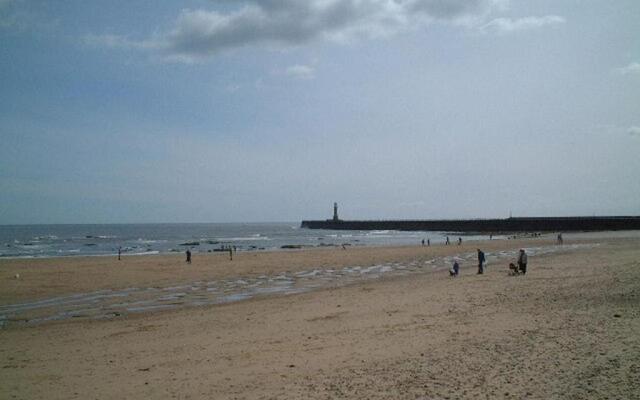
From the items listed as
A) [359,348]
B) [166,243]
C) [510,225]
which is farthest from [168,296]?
[510,225]

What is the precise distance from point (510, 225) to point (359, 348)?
3846 inches

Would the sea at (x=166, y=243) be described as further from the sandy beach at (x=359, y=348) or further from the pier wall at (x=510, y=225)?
the sandy beach at (x=359, y=348)

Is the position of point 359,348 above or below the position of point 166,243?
above

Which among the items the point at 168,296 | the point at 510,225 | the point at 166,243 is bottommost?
the point at 166,243

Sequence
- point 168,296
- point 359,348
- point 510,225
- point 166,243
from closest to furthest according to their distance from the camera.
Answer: point 359,348 < point 168,296 < point 166,243 < point 510,225

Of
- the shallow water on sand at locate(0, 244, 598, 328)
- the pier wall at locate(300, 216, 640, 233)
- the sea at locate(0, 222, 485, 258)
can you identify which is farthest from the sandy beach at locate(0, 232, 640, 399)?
the pier wall at locate(300, 216, 640, 233)

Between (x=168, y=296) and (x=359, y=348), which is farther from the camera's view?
(x=168, y=296)

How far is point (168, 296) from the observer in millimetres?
19797

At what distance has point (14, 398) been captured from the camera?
24.2 feet

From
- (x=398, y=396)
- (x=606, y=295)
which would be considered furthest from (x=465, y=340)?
(x=606, y=295)

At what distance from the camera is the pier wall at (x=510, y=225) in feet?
265

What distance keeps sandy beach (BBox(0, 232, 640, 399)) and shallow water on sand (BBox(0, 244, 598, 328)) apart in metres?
1.21

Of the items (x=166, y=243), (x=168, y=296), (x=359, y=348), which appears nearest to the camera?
(x=359, y=348)

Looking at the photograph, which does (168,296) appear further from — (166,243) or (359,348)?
(166,243)
